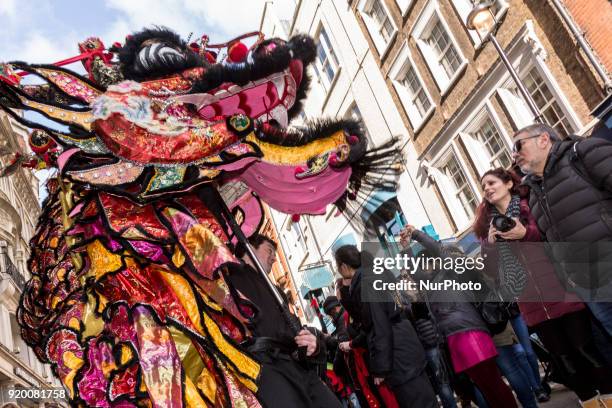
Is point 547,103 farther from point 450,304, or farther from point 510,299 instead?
point 510,299

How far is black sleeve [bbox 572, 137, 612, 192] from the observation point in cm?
280

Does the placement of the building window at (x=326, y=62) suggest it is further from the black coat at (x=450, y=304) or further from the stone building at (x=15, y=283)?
the black coat at (x=450, y=304)

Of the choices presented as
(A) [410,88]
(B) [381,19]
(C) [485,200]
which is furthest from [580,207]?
(B) [381,19]

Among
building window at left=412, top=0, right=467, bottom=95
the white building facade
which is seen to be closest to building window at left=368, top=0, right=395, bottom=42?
the white building facade

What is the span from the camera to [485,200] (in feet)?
12.5

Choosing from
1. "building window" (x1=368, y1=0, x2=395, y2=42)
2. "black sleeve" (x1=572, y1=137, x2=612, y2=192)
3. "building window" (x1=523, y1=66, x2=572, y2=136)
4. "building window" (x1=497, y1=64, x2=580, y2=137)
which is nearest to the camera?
"black sleeve" (x1=572, y1=137, x2=612, y2=192)

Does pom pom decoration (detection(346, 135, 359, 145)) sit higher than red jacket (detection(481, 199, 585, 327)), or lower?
higher

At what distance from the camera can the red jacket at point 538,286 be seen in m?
3.22

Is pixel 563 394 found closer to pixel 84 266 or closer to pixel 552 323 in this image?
pixel 552 323

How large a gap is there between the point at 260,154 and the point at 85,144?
0.84 meters

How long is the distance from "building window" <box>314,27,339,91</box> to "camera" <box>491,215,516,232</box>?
1630 cm

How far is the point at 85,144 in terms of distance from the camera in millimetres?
2490

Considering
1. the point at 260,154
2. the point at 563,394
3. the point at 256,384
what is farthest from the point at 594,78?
the point at 256,384

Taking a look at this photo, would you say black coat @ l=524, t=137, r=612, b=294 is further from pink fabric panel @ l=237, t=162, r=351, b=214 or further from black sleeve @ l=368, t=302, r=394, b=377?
black sleeve @ l=368, t=302, r=394, b=377
